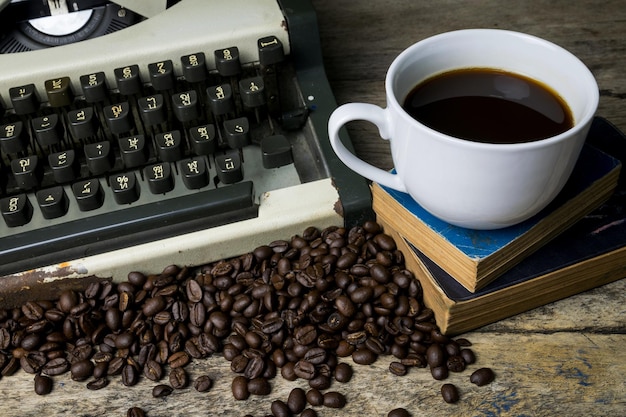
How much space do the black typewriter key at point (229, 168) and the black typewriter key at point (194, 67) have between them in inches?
5.8

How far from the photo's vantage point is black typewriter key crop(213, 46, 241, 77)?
51.9 inches

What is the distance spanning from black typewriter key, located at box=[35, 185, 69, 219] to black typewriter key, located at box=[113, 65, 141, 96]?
0.21 meters

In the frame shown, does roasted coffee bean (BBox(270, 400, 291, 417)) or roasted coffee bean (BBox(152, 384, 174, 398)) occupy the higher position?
roasted coffee bean (BBox(270, 400, 291, 417))

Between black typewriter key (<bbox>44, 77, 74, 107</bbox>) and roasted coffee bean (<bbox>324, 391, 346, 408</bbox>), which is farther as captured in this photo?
black typewriter key (<bbox>44, 77, 74, 107</bbox>)

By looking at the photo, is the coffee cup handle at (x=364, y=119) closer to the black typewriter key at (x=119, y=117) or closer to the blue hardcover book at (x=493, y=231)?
the blue hardcover book at (x=493, y=231)

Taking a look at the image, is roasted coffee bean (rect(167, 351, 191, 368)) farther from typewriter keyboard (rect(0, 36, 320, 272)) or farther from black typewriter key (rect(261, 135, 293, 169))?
black typewriter key (rect(261, 135, 293, 169))

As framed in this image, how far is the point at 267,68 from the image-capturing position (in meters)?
1.39

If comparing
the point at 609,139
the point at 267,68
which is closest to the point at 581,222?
the point at 609,139

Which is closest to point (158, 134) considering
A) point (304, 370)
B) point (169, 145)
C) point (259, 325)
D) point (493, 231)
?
point (169, 145)

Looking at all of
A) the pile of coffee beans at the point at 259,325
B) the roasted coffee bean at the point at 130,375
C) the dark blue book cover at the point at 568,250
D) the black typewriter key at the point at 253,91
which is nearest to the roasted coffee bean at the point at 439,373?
the pile of coffee beans at the point at 259,325

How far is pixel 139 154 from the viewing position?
51.4 inches

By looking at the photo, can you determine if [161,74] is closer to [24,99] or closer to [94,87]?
[94,87]

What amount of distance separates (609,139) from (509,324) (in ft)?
1.22

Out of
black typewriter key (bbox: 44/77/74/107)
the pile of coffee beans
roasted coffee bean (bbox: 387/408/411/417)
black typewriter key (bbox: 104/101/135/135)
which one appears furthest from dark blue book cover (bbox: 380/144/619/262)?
black typewriter key (bbox: 44/77/74/107)
